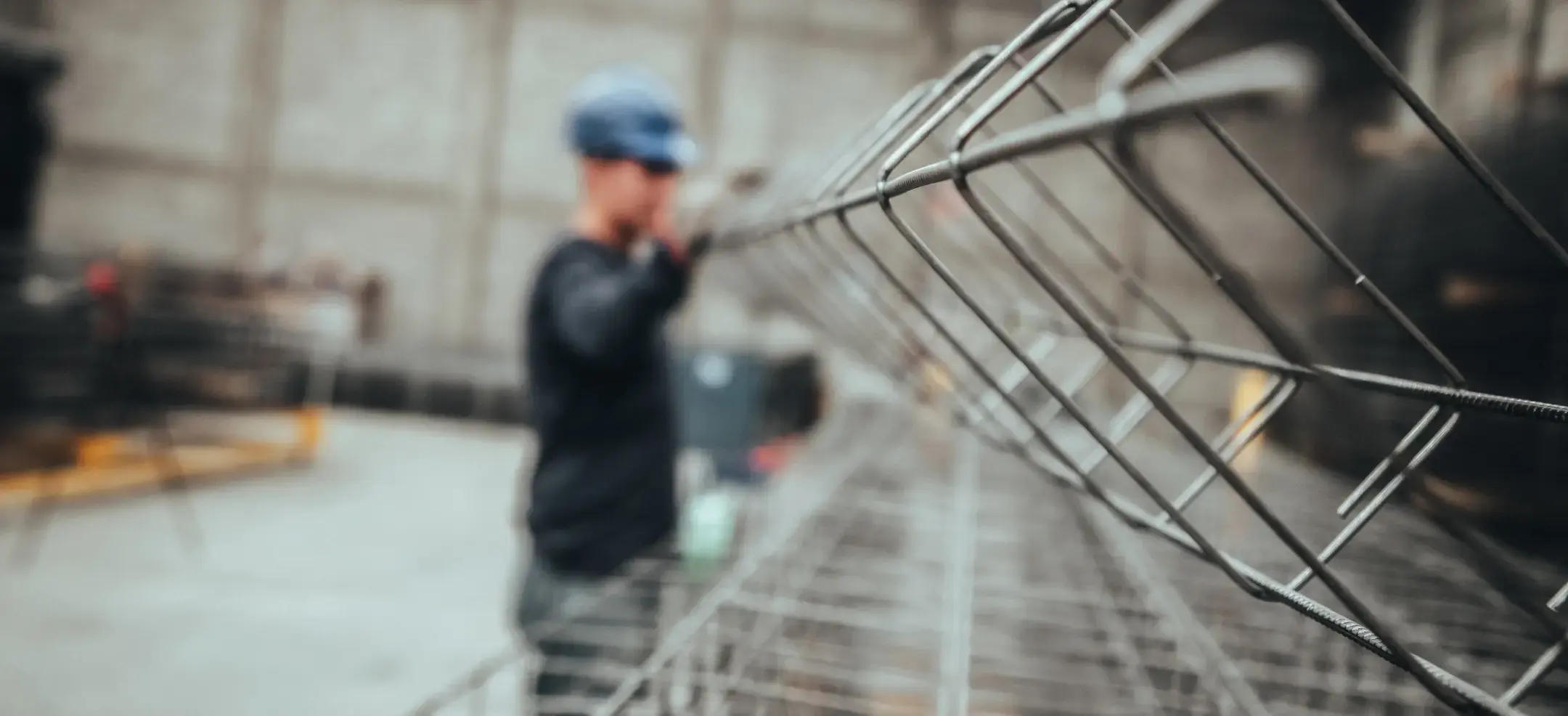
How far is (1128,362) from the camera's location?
38 centimetres

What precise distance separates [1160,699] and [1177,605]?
0.27m

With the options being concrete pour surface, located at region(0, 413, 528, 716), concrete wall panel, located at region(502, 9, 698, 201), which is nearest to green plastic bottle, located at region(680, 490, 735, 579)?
concrete pour surface, located at region(0, 413, 528, 716)

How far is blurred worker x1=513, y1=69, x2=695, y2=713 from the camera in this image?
1296 mm

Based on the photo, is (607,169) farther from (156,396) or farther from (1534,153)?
(156,396)

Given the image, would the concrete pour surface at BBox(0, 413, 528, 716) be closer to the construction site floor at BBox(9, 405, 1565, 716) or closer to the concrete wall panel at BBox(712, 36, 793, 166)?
the construction site floor at BBox(9, 405, 1565, 716)

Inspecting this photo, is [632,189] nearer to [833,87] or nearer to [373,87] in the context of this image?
[833,87]

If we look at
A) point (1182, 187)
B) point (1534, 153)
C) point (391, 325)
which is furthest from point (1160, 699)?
point (391, 325)

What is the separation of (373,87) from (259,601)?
5182 mm

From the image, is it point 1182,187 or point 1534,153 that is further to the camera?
point 1182,187

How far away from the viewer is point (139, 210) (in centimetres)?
705

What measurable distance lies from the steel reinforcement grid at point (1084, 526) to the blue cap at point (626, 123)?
0.16 metres

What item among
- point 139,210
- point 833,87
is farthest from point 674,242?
point 139,210

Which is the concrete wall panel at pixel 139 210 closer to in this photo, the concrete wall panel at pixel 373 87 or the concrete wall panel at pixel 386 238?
the concrete wall panel at pixel 386 238

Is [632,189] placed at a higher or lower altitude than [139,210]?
lower
